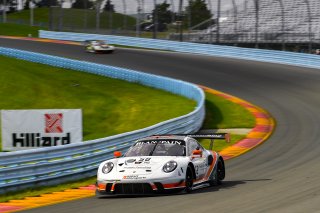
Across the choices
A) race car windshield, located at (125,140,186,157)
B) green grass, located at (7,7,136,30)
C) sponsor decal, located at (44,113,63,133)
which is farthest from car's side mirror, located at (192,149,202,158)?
green grass, located at (7,7,136,30)

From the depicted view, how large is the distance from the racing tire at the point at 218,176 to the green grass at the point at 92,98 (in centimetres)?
1081

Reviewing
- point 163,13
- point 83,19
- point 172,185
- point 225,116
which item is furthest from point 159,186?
point 83,19

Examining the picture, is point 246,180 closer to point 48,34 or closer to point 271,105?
point 271,105

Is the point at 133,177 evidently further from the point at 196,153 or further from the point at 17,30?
the point at 17,30

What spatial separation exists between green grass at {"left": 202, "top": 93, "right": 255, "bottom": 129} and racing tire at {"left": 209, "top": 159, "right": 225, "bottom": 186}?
10150 mm

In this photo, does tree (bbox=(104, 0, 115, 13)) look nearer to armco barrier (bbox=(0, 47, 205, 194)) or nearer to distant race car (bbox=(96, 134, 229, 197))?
armco barrier (bbox=(0, 47, 205, 194))

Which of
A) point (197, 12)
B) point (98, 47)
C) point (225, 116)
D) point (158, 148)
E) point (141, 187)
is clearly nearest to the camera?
point (141, 187)

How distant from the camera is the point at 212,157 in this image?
13688mm

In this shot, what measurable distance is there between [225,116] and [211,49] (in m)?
23.2

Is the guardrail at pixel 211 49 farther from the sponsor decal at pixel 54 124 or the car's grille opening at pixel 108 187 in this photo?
the car's grille opening at pixel 108 187

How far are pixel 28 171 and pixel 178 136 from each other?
126 inches

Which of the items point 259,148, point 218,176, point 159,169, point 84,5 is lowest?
point 259,148

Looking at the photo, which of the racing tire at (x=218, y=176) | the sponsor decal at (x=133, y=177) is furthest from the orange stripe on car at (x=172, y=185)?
the racing tire at (x=218, y=176)

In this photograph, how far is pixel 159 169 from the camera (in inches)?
464
